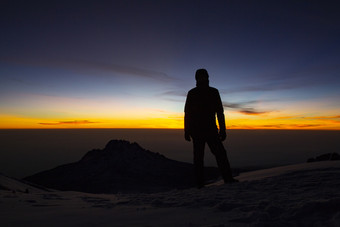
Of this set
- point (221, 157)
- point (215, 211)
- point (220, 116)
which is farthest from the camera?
point (220, 116)

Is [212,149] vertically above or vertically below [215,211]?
above

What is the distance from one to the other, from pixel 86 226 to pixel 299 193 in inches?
111

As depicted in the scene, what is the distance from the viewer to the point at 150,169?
5697 cm

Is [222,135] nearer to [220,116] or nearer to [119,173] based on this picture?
[220,116]

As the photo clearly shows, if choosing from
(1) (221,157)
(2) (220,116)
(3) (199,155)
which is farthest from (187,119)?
(1) (221,157)

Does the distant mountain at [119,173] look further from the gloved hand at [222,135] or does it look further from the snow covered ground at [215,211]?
the snow covered ground at [215,211]

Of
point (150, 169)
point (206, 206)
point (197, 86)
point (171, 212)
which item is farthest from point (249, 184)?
point (150, 169)

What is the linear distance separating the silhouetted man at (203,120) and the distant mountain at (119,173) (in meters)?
36.5

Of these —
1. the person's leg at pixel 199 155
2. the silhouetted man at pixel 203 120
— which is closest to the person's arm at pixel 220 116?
the silhouetted man at pixel 203 120

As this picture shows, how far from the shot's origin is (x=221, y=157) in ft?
18.0

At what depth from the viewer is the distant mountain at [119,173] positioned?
145 feet

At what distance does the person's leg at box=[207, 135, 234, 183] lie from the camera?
17.5 feet

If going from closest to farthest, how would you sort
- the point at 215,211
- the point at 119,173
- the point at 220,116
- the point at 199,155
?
the point at 215,211 → the point at 199,155 → the point at 220,116 → the point at 119,173

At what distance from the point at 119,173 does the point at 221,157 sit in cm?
4711
